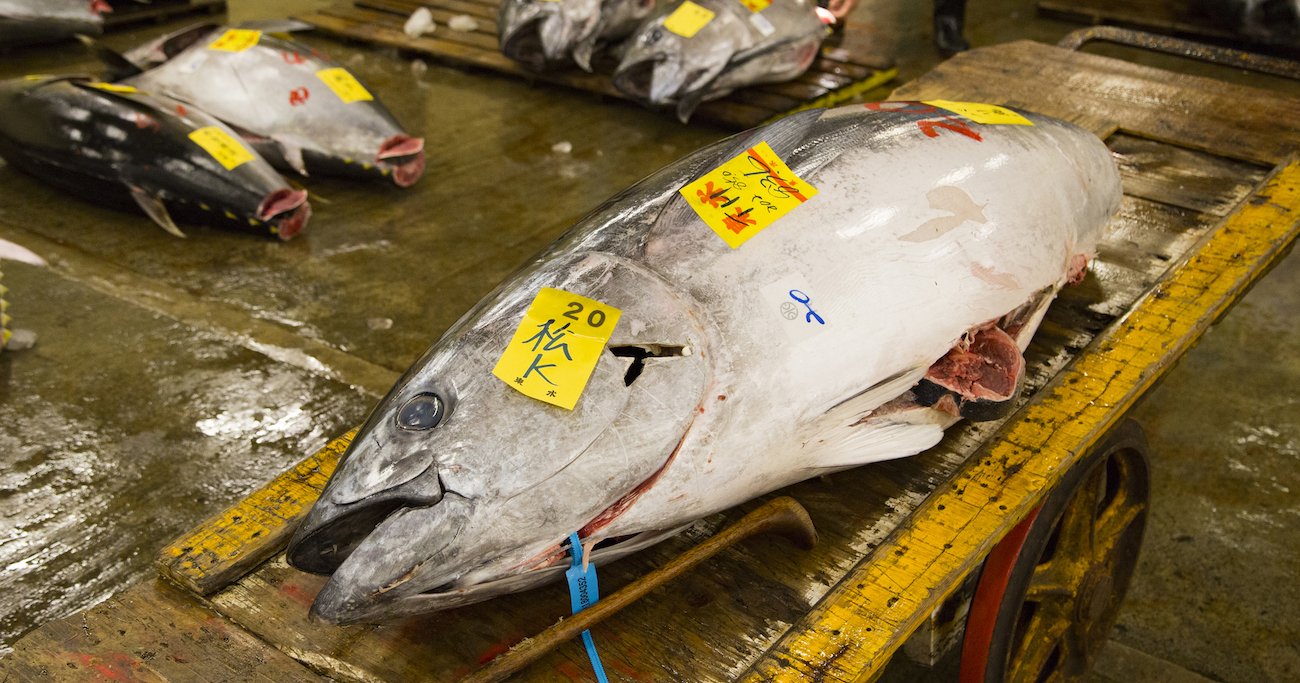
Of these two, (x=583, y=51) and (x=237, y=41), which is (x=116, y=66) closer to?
(x=237, y=41)

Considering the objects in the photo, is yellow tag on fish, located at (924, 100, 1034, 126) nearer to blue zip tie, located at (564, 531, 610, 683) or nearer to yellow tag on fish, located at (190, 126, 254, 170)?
blue zip tie, located at (564, 531, 610, 683)

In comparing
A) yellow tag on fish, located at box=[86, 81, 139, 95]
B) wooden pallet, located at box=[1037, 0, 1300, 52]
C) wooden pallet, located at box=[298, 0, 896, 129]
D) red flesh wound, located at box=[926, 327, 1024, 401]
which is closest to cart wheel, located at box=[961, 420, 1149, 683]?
red flesh wound, located at box=[926, 327, 1024, 401]

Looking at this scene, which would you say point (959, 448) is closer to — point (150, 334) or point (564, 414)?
point (564, 414)

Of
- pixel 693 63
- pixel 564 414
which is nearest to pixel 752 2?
pixel 693 63

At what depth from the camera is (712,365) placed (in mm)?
1734

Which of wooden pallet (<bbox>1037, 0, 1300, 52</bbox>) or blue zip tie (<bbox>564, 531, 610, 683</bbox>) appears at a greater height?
blue zip tie (<bbox>564, 531, 610, 683</bbox>)

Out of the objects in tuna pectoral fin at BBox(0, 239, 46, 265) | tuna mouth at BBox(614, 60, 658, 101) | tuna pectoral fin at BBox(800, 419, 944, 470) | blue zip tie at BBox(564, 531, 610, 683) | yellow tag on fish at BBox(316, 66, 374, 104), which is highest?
tuna pectoral fin at BBox(800, 419, 944, 470)

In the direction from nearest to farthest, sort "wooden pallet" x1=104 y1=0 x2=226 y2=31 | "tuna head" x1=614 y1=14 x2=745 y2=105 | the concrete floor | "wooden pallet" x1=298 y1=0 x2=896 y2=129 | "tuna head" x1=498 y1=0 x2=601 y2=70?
the concrete floor
"tuna head" x1=614 y1=14 x2=745 y2=105
"wooden pallet" x1=298 y1=0 x2=896 y2=129
"tuna head" x1=498 y1=0 x2=601 y2=70
"wooden pallet" x1=104 y1=0 x2=226 y2=31

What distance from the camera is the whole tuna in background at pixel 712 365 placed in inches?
62.2

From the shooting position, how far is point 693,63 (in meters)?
5.11

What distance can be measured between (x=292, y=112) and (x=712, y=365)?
340 centimetres

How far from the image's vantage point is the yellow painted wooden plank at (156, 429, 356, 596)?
6.07 feet

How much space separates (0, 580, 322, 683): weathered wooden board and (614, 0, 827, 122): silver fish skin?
12.4 feet

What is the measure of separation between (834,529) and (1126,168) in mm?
1934
